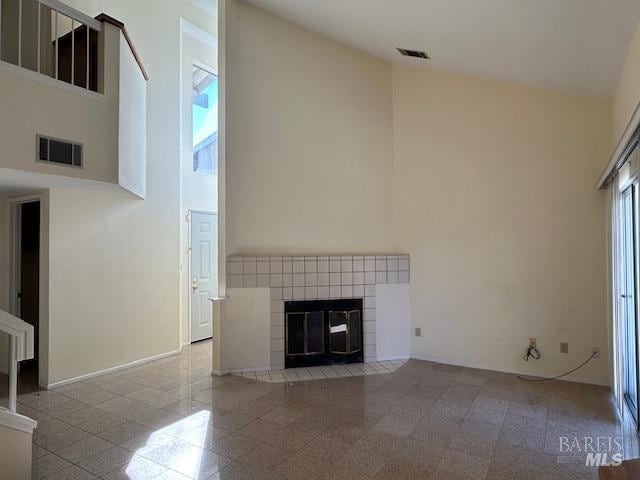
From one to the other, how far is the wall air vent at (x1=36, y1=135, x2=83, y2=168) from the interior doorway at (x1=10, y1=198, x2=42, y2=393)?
4.33ft

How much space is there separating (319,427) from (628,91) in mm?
3281

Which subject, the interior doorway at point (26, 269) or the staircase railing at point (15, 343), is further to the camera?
the interior doorway at point (26, 269)

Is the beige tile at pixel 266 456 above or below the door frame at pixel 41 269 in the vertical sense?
below

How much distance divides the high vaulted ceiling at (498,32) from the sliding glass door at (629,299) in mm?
1061

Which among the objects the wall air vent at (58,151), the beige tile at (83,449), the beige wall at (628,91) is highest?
the beige wall at (628,91)

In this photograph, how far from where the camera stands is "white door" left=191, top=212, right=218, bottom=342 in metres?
5.45

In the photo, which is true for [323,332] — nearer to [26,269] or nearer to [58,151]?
[58,151]

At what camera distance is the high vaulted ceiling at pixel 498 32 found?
7.85 ft

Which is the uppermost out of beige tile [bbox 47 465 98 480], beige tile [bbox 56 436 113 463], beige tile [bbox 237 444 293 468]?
beige tile [bbox 47 465 98 480]

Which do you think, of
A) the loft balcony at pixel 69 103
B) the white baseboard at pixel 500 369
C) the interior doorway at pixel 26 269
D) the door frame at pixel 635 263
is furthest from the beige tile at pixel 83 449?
the door frame at pixel 635 263

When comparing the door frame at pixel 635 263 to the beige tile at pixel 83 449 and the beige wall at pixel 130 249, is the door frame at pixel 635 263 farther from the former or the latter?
the beige wall at pixel 130 249

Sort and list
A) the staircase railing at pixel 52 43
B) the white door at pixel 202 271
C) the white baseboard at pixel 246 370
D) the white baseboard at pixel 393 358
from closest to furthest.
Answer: the staircase railing at pixel 52 43 < the white baseboard at pixel 246 370 < the white baseboard at pixel 393 358 < the white door at pixel 202 271

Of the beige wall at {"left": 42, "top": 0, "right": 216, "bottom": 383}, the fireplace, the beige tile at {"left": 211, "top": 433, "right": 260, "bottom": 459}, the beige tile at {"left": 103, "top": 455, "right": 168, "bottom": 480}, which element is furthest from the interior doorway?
the fireplace

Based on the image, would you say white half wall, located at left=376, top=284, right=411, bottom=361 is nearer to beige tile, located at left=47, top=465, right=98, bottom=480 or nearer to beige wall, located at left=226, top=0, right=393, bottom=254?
beige wall, located at left=226, top=0, right=393, bottom=254
